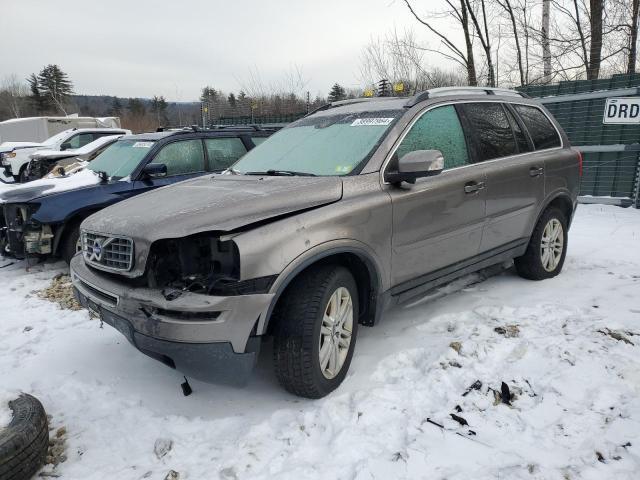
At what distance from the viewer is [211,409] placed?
2797 millimetres

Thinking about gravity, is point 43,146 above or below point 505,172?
above

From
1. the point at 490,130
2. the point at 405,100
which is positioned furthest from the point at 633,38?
the point at 405,100

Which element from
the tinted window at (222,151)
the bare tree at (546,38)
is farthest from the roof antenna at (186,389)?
the bare tree at (546,38)

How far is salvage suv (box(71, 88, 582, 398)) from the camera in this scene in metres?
2.40

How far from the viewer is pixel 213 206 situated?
261 centimetres

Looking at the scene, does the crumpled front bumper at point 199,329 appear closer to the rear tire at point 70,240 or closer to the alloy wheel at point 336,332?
the alloy wheel at point 336,332

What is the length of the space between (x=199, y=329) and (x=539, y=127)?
12.9 feet

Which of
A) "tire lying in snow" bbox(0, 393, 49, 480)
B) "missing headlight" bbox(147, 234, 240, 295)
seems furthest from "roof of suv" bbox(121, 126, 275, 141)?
"tire lying in snow" bbox(0, 393, 49, 480)

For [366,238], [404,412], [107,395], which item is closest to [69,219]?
[107,395]

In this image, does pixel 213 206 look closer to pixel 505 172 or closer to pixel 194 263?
pixel 194 263

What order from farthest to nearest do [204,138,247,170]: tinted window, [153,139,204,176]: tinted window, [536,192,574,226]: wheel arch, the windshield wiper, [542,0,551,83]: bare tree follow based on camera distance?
1. [542,0,551,83]: bare tree
2. [204,138,247,170]: tinted window
3. [153,139,204,176]: tinted window
4. [536,192,574,226]: wheel arch
5. the windshield wiper

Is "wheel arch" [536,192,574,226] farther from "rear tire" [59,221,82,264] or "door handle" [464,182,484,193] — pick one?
"rear tire" [59,221,82,264]

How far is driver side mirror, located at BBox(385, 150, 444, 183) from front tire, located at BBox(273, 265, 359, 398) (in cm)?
75

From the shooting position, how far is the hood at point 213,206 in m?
2.46
